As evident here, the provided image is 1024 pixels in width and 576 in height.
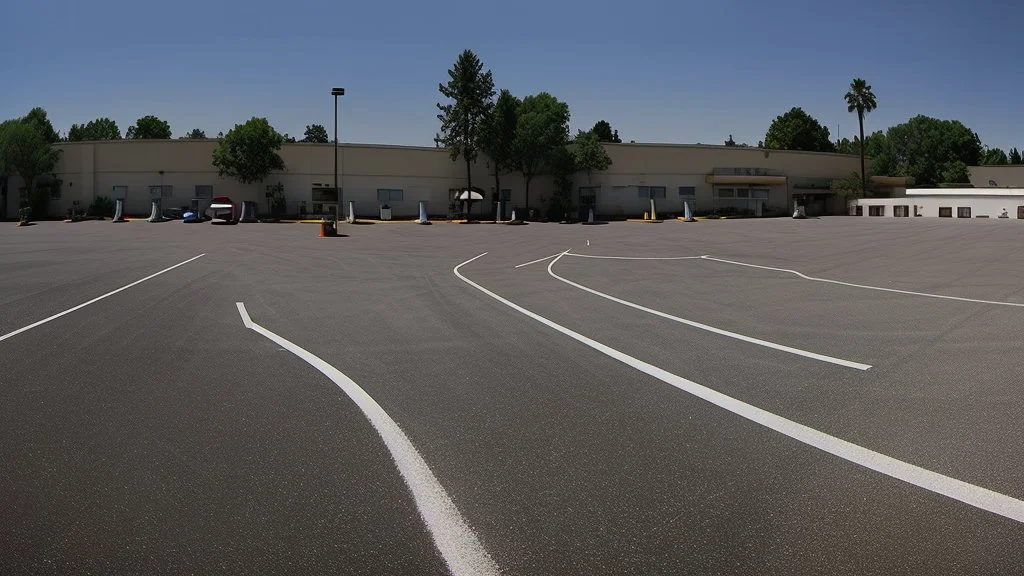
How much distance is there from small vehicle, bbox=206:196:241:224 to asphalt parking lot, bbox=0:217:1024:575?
135 ft

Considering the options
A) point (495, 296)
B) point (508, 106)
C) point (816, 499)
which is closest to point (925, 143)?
point (508, 106)

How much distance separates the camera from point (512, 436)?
18.6 ft

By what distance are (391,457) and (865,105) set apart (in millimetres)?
95765

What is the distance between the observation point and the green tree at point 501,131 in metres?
64.1

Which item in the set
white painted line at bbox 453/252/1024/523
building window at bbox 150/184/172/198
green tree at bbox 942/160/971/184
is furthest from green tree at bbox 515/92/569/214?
green tree at bbox 942/160/971/184

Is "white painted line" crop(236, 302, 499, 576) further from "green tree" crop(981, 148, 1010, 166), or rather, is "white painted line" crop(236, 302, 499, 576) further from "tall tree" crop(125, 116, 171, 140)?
"green tree" crop(981, 148, 1010, 166)

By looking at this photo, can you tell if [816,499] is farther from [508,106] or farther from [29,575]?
[508,106]

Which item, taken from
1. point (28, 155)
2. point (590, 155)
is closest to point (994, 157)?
point (590, 155)

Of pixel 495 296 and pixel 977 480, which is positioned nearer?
pixel 977 480

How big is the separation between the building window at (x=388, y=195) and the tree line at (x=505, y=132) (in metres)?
5.88

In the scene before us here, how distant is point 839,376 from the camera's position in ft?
25.3

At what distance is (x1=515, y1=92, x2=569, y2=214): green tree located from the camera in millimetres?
64500

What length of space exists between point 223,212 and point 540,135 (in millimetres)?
27321

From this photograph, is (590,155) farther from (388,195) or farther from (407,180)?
(388,195)
